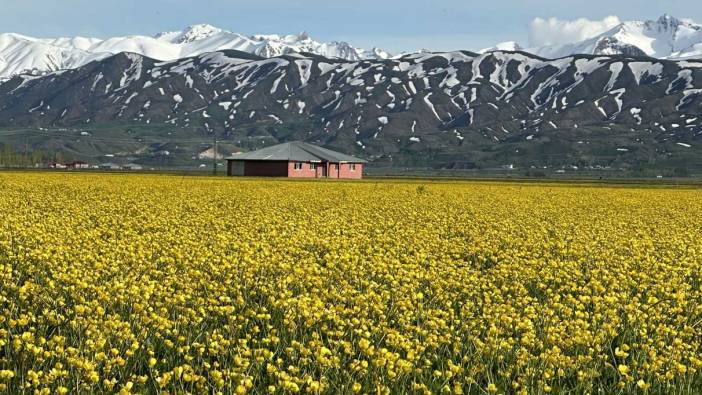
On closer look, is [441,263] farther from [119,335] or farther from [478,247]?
[119,335]

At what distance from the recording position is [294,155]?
5399 inches

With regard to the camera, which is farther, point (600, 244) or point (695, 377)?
point (600, 244)

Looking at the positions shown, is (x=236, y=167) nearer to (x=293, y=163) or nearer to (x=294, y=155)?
(x=293, y=163)

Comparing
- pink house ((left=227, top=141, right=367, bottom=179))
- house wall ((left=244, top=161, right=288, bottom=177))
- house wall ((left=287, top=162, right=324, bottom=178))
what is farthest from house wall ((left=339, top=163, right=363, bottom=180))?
house wall ((left=244, top=161, right=288, bottom=177))

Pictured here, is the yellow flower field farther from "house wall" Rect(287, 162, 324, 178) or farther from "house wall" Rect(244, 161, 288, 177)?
"house wall" Rect(287, 162, 324, 178)

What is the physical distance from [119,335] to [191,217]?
60.9ft

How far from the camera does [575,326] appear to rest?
10.5m

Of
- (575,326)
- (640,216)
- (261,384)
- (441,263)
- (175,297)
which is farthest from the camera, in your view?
(640,216)

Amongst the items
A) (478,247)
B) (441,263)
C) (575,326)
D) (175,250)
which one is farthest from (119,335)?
(478,247)

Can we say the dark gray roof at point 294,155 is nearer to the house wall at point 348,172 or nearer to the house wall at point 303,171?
the house wall at point 303,171

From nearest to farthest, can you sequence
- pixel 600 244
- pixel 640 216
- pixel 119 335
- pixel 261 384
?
pixel 261 384
pixel 119 335
pixel 600 244
pixel 640 216

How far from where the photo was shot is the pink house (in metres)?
→ 132

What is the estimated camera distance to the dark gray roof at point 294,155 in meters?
133

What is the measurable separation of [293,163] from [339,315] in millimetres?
123125
